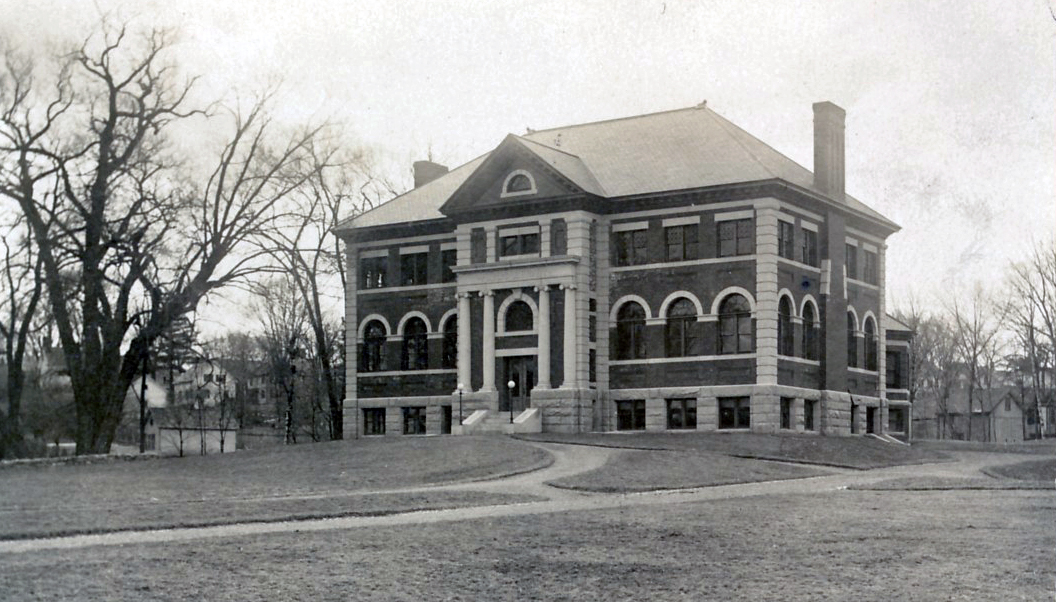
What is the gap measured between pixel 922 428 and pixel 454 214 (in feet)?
190

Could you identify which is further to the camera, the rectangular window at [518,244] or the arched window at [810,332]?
the rectangular window at [518,244]

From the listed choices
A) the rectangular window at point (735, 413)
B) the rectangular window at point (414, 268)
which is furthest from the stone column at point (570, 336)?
the rectangular window at point (414, 268)

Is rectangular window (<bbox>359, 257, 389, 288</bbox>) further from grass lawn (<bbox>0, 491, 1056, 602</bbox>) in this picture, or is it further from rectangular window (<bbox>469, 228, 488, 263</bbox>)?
grass lawn (<bbox>0, 491, 1056, 602</bbox>)

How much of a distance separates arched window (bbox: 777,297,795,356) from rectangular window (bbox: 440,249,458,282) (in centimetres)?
1233

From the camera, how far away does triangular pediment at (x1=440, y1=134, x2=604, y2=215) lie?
43.5 m

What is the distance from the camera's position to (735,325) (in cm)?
4206

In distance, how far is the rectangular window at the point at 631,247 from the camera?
43906mm

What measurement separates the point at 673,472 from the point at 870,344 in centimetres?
2088

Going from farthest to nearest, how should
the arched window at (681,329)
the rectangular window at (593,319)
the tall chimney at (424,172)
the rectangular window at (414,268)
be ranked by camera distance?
the tall chimney at (424,172) < the rectangular window at (414,268) < the rectangular window at (593,319) < the arched window at (681,329)

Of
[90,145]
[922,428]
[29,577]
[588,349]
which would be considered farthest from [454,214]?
[922,428]

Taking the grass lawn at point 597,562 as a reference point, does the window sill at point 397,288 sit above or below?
above

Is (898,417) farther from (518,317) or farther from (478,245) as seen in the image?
(478,245)

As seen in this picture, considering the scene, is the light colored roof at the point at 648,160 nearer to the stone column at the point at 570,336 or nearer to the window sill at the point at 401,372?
the stone column at the point at 570,336

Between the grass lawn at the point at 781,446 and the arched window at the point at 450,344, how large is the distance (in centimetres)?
746
